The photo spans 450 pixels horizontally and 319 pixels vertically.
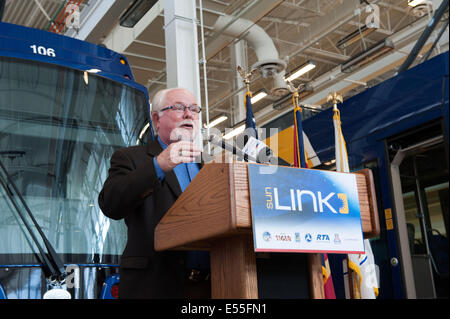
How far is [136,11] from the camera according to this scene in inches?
277

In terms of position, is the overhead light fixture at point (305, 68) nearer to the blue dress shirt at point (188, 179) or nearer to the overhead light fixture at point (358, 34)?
the overhead light fixture at point (358, 34)

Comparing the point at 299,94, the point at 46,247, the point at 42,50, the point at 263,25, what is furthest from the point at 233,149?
the point at 263,25

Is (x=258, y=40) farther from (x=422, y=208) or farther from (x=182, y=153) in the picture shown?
(x=182, y=153)

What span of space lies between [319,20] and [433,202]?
27.5 ft

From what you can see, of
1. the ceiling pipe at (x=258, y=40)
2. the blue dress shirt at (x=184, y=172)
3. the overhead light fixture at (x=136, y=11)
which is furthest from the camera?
the ceiling pipe at (x=258, y=40)

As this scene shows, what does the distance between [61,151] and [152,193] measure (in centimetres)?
187

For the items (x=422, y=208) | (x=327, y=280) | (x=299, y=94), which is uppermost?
(x=299, y=94)

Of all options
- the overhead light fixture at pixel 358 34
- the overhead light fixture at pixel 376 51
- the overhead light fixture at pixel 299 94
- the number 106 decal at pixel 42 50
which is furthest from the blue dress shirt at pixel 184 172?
the overhead light fixture at pixel 299 94

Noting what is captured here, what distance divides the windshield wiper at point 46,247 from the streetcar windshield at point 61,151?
20 mm

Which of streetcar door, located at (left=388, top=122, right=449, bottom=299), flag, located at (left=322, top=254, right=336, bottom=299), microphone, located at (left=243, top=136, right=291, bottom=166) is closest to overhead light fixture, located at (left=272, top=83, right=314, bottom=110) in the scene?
streetcar door, located at (left=388, top=122, right=449, bottom=299)

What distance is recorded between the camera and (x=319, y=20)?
1191 centimetres

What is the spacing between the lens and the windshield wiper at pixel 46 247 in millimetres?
3207

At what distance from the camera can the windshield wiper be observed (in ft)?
10.5

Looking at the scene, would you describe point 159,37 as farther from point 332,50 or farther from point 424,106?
point 332,50
